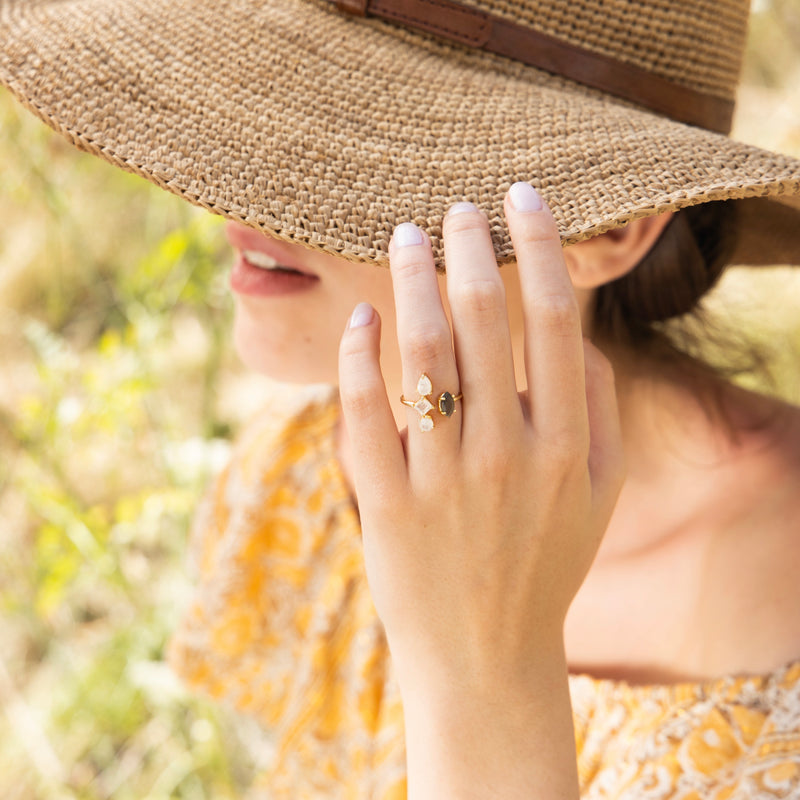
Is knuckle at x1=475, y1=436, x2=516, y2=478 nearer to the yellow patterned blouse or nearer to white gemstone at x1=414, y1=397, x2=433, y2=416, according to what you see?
white gemstone at x1=414, y1=397, x2=433, y2=416

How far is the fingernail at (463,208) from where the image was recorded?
0.59 metres

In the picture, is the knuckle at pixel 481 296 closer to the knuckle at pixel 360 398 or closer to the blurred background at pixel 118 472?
the knuckle at pixel 360 398

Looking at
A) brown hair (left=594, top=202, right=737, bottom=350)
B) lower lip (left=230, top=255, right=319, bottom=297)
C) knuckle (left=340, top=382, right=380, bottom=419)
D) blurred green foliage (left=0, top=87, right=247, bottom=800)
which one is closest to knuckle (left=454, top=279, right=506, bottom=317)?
knuckle (left=340, top=382, right=380, bottom=419)

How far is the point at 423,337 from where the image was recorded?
0.59 m

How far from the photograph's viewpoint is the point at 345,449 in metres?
1.38

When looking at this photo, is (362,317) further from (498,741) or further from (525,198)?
(498,741)

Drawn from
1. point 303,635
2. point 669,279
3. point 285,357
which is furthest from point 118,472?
point 669,279

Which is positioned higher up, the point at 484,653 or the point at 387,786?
the point at 484,653

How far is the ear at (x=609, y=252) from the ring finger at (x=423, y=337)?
1.04 ft

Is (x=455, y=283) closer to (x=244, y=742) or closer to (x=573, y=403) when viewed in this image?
(x=573, y=403)

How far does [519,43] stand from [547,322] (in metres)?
0.31

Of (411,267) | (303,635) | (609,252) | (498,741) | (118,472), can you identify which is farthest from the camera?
(118,472)

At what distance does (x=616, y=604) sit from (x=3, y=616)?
1.72 metres

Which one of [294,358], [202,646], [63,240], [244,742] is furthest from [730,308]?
[63,240]
